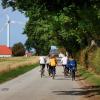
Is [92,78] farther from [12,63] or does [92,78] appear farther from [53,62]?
[12,63]

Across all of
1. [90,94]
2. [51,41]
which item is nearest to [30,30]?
[51,41]

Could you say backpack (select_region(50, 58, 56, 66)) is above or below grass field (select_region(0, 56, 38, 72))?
above

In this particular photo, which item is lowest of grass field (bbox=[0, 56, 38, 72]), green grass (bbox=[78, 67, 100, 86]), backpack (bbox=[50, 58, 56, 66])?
grass field (bbox=[0, 56, 38, 72])

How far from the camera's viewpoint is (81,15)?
20.3 m

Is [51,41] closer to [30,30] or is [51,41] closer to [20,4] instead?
[30,30]

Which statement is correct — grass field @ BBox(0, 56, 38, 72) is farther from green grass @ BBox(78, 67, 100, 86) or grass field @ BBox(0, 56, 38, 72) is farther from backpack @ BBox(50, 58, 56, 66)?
green grass @ BBox(78, 67, 100, 86)

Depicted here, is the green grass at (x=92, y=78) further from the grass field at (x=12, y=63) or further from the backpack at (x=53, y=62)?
the grass field at (x=12, y=63)

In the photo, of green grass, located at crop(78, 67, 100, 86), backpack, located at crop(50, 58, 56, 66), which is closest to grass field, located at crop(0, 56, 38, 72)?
backpack, located at crop(50, 58, 56, 66)

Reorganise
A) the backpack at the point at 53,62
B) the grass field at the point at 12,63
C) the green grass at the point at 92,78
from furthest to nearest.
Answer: the grass field at the point at 12,63 < the backpack at the point at 53,62 < the green grass at the point at 92,78

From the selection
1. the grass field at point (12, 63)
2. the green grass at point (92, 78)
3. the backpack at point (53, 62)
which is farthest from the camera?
the grass field at point (12, 63)

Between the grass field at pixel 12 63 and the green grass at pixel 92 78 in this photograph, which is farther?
the grass field at pixel 12 63

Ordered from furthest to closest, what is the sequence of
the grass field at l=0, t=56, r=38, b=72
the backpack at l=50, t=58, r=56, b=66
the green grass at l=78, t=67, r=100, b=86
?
the grass field at l=0, t=56, r=38, b=72 → the backpack at l=50, t=58, r=56, b=66 → the green grass at l=78, t=67, r=100, b=86

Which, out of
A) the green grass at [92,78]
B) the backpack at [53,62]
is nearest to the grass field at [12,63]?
the backpack at [53,62]

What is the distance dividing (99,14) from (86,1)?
2.54 ft
